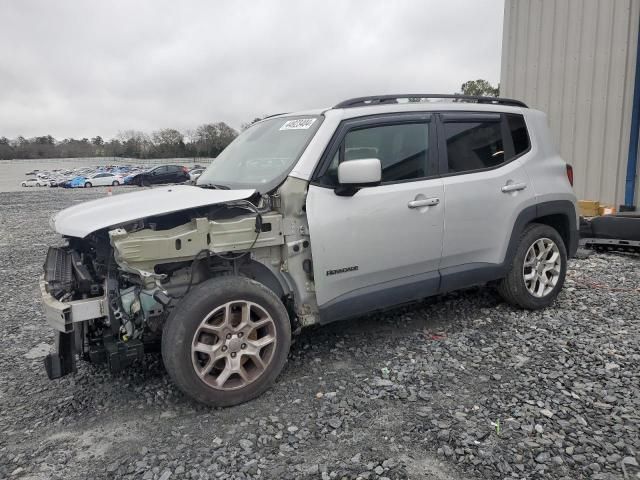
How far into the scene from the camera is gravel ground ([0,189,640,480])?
254 centimetres

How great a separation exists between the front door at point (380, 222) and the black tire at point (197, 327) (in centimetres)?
41

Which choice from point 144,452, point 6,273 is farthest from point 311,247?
point 6,273

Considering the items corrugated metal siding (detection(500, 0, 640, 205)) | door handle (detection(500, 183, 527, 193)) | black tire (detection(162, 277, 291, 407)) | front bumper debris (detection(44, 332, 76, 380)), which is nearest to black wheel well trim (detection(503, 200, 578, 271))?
door handle (detection(500, 183, 527, 193))

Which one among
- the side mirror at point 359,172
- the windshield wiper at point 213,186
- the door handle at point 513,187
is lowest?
the door handle at point 513,187

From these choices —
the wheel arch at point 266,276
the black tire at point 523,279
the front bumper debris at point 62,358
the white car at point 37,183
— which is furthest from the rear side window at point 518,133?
the white car at point 37,183

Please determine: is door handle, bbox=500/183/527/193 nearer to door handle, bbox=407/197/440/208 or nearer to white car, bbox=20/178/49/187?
door handle, bbox=407/197/440/208

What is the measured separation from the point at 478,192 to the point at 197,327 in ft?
8.06

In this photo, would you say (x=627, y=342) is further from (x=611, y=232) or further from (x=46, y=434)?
(x=46, y=434)

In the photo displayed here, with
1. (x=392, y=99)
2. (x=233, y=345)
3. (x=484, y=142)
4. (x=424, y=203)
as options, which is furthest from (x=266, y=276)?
(x=484, y=142)

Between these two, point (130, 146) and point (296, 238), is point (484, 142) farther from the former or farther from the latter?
point (130, 146)

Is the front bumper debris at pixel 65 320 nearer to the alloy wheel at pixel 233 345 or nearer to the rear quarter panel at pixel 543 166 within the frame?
the alloy wheel at pixel 233 345

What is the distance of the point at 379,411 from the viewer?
3.01m

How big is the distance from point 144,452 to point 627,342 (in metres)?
3.56

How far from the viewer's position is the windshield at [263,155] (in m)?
3.56
